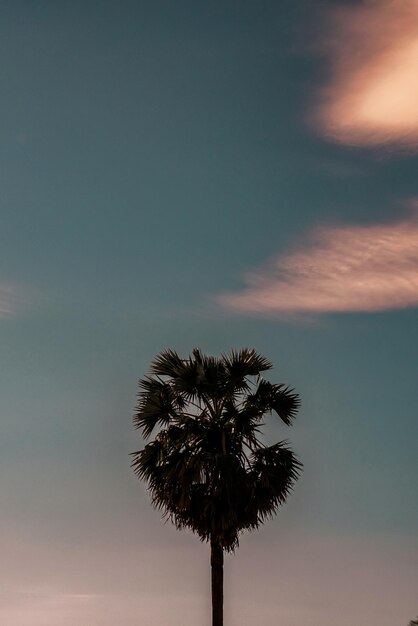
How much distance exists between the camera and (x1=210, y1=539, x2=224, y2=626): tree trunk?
41500 mm

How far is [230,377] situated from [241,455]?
9.70ft

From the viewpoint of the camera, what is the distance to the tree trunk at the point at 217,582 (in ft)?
136

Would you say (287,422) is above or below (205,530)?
above

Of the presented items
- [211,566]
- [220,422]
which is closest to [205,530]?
[211,566]

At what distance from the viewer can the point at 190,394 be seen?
4559 cm

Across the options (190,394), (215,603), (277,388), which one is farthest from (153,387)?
(215,603)

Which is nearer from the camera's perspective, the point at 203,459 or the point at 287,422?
the point at 203,459

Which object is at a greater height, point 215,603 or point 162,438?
point 162,438

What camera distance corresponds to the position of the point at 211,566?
1677 inches

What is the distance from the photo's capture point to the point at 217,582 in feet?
138

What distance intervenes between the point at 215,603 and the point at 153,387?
27.9 ft

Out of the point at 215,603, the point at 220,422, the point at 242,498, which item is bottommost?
the point at 215,603

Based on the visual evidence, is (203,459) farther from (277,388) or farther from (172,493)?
(277,388)

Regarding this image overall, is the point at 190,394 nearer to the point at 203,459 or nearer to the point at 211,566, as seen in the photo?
the point at 203,459
